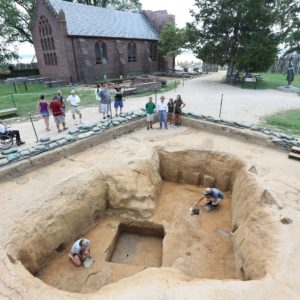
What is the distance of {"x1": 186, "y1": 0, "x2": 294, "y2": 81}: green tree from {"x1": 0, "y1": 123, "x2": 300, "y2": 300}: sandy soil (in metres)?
13.6

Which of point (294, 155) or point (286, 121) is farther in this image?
point (286, 121)

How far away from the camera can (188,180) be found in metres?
9.52

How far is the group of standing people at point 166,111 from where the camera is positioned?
10840 mm

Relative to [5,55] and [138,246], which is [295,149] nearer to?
[138,246]

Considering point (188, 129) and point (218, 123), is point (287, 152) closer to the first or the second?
point (218, 123)

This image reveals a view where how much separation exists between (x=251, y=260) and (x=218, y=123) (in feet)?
22.1

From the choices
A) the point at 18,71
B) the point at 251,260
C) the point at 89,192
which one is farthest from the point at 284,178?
the point at 18,71

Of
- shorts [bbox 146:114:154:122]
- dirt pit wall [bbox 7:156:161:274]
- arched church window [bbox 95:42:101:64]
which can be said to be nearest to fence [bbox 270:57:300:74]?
arched church window [bbox 95:42:101:64]

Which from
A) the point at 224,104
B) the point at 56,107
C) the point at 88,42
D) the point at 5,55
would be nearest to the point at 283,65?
the point at 224,104

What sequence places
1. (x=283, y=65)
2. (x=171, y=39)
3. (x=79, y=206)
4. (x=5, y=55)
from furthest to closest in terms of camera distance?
(x=283, y=65)
(x=5, y=55)
(x=171, y=39)
(x=79, y=206)

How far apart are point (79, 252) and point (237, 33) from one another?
72.6 feet

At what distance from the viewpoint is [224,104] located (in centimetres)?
1530

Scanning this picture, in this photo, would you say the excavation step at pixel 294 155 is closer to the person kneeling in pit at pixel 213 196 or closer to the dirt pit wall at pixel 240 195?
the dirt pit wall at pixel 240 195

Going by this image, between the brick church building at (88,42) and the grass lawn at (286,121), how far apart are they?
62.3 feet
